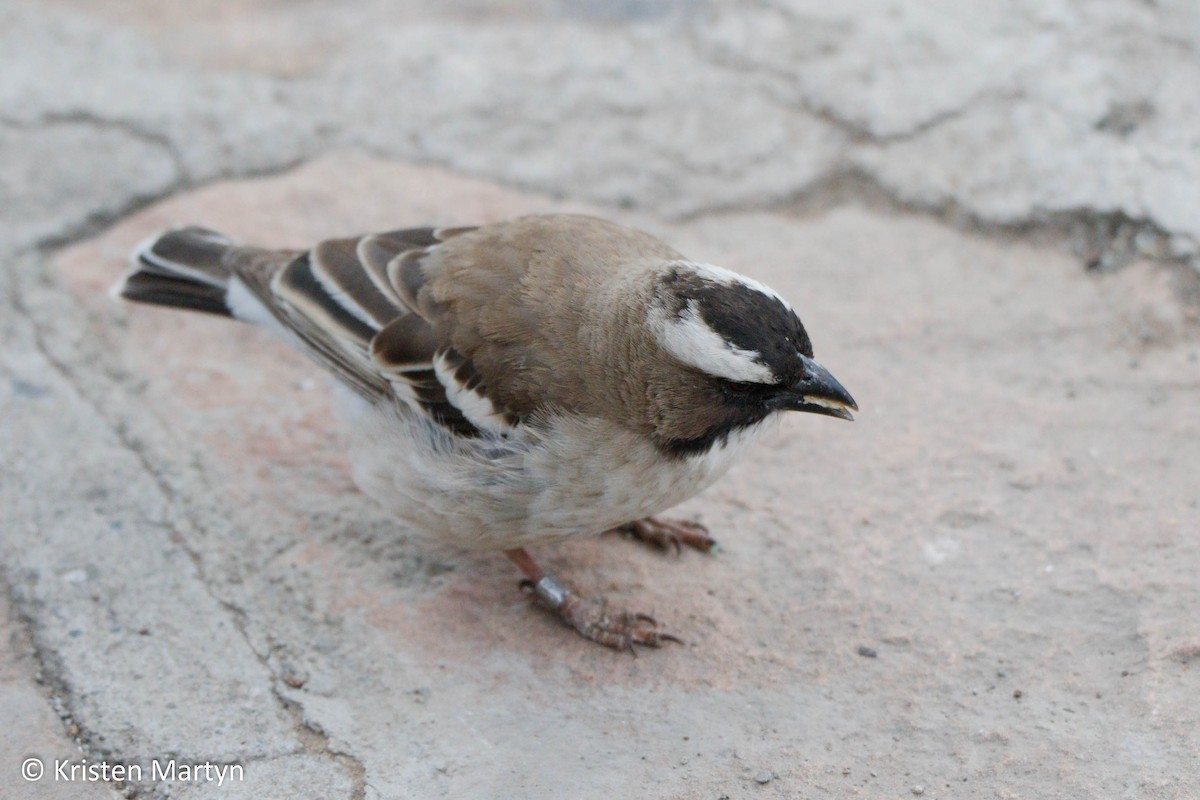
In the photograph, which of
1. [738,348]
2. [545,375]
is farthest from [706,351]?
[545,375]

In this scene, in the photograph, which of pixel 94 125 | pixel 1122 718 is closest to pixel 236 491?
pixel 94 125

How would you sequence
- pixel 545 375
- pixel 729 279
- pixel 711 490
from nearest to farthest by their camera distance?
pixel 729 279 → pixel 545 375 → pixel 711 490

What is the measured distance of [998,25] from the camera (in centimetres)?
608

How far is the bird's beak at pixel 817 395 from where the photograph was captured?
3.71m

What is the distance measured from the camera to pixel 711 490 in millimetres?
4574

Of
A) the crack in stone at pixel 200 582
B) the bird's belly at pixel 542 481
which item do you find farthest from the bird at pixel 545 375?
the crack in stone at pixel 200 582

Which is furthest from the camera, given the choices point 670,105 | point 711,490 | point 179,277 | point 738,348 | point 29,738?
point 670,105

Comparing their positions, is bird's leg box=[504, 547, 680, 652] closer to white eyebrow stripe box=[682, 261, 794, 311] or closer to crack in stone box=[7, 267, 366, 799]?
crack in stone box=[7, 267, 366, 799]

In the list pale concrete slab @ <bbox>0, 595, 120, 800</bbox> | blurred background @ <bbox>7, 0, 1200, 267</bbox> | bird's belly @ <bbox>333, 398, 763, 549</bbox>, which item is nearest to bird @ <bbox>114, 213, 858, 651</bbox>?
bird's belly @ <bbox>333, 398, 763, 549</bbox>

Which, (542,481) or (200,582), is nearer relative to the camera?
(542,481)

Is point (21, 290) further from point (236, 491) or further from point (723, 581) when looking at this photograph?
point (723, 581)

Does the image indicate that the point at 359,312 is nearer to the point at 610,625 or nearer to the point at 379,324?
the point at 379,324

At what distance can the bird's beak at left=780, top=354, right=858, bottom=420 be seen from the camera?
371 centimetres

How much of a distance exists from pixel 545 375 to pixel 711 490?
3.09 ft
